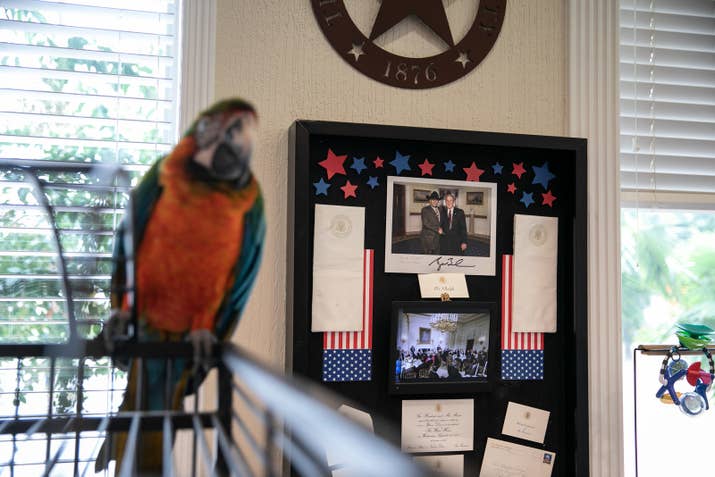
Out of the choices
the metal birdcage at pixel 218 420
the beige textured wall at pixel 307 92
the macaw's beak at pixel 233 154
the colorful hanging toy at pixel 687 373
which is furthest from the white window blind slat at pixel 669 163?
the macaw's beak at pixel 233 154

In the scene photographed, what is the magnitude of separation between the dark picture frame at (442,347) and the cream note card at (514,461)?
0.15m

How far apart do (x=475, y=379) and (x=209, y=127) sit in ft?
3.96

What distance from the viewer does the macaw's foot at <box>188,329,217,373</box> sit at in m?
0.67

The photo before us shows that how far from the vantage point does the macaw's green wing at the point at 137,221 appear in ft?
2.12

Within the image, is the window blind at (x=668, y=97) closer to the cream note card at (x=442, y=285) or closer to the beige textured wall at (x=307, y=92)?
the beige textured wall at (x=307, y=92)

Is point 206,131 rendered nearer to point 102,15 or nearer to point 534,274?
point 102,15

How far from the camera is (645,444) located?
192 cm

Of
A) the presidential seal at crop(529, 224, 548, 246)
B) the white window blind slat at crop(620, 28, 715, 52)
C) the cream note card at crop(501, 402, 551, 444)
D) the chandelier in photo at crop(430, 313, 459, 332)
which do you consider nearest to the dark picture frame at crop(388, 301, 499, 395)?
the chandelier in photo at crop(430, 313, 459, 332)

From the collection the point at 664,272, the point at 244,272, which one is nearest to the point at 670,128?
the point at 664,272

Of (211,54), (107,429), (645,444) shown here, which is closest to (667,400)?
(645,444)

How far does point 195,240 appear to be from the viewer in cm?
66

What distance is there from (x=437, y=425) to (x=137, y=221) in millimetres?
1168

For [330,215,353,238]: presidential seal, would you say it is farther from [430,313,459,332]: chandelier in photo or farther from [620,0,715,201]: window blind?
[620,0,715,201]: window blind

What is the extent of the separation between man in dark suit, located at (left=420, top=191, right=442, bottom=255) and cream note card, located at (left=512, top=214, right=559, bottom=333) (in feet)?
0.66
